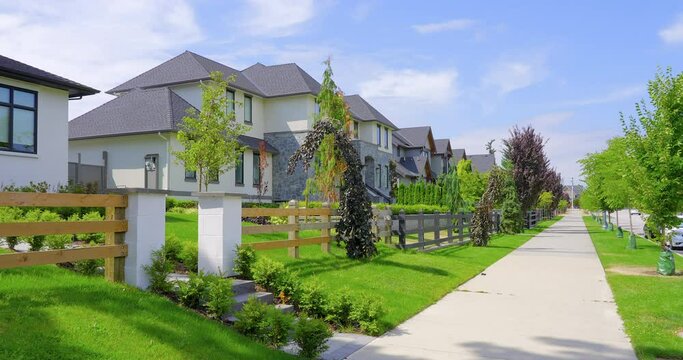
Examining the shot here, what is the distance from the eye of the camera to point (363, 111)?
41.1 meters

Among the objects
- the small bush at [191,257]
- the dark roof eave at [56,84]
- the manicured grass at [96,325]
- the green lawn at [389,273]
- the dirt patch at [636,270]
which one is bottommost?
the dirt patch at [636,270]

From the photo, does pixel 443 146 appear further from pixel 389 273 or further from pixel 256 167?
pixel 389 273

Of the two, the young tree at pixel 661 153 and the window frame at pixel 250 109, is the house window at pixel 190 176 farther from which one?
the young tree at pixel 661 153

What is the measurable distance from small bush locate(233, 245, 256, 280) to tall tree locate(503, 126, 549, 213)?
30.1 meters

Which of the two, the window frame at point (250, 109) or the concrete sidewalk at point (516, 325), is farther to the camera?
the window frame at point (250, 109)

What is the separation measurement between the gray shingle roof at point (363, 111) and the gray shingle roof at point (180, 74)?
1044cm

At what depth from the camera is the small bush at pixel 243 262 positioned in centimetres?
783

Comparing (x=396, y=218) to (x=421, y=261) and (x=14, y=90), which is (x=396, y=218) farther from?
(x=14, y=90)

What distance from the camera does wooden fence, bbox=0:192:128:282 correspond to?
5246 millimetres

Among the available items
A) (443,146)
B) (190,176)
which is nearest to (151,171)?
(190,176)

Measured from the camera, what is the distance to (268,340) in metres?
5.92

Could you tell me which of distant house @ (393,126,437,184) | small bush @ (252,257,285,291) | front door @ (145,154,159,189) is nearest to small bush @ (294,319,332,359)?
small bush @ (252,257,285,291)

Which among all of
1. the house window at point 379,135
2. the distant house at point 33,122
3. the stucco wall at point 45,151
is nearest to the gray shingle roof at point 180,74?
the distant house at point 33,122

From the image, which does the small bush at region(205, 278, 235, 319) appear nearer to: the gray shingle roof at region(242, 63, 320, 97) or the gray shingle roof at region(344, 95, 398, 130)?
the gray shingle roof at region(242, 63, 320, 97)
